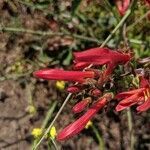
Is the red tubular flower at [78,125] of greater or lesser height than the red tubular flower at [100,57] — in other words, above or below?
below

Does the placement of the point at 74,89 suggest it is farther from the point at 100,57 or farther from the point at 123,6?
the point at 123,6

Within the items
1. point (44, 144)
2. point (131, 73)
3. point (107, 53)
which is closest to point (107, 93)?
point (131, 73)

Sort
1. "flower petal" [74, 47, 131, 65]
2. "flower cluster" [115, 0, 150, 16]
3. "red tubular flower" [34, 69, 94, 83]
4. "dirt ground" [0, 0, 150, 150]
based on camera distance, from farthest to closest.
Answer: "dirt ground" [0, 0, 150, 150] → "flower cluster" [115, 0, 150, 16] → "red tubular flower" [34, 69, 94, 83] → "flower petal" [74, 47, 131, 65]

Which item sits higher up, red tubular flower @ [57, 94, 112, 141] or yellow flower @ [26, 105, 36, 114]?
red tubular flower @ [57, 94, 112, 141]

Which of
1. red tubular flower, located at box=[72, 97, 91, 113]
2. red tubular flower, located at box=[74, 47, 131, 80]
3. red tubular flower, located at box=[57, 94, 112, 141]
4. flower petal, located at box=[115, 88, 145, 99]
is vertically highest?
red tubular flower, located at box=[74, 47, 131, 80]

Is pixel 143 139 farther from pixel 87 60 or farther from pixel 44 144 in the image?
pixel 87 60

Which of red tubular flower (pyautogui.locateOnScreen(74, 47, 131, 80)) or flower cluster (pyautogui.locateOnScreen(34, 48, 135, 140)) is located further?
flower cluster (pyautogui.locateOnScreen(34, 48, 135, 140))

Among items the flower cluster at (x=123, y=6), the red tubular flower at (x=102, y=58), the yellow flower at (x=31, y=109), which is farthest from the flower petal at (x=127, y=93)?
A: the yellow flower at (x=31, y=109)

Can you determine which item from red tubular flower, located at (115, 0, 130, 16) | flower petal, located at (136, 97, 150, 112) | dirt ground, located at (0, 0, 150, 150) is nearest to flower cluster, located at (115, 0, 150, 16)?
red tubular flower, located at (115, 0, 130, 16)

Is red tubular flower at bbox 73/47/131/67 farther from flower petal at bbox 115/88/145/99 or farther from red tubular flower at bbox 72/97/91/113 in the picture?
red tubular flower at bbox 72/97/91/113

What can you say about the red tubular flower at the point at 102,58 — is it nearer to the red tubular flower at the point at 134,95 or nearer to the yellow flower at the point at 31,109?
the red tubular flower at the point at 134,95
